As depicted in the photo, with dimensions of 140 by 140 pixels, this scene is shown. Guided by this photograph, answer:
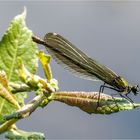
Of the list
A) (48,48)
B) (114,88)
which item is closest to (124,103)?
(114,88)

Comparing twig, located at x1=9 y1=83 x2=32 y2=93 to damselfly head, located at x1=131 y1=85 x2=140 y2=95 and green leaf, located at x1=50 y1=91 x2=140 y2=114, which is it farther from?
damselfly head, located at x1=131 y1=85 x2=140 y2=95

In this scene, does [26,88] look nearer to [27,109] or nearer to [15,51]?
[27,109]

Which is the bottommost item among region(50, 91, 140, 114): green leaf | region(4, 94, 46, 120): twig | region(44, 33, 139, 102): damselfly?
region(4, 94, 46, 120): twig

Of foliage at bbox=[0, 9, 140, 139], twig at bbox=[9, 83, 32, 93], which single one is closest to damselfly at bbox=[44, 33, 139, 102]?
foliage at bbox=[0, 9, 140, 139]

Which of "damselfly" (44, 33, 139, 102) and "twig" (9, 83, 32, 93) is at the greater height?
"damselfly" (44, 33, 139, 102)

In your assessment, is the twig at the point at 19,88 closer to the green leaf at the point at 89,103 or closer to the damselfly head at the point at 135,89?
the green leaf at the point at 89,103

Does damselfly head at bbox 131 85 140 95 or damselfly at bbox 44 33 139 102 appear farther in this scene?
damselfly head at bbox 131 85 140 95
